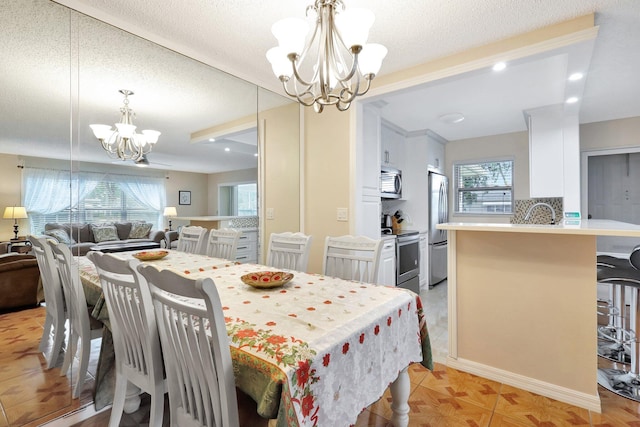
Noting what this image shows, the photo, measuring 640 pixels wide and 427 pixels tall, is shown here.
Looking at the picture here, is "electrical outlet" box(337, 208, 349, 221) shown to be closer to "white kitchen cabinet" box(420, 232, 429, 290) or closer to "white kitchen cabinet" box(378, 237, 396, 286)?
"white kitchen cabinet" box(378, 237, 396, 286)

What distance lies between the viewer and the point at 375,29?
6.78ft

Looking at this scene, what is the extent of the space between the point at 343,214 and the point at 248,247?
3.27ft

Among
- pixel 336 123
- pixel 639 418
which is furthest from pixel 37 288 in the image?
pixel 639 418

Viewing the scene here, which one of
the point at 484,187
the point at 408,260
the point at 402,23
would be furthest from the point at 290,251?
the point at 484,187

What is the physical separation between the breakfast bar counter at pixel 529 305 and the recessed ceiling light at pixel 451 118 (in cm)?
217

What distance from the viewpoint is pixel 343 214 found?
2.94m

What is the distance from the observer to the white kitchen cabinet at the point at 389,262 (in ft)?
10.6

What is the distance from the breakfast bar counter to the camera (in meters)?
1.76

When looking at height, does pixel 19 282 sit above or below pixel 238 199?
below

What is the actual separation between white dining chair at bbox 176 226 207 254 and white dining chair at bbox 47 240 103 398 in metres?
0.74

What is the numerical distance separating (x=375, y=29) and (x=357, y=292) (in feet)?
5.80

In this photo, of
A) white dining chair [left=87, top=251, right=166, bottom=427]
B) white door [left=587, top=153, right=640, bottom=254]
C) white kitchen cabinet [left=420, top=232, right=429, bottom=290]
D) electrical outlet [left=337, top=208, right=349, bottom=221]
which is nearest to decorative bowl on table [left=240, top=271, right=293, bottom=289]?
white dining chair [left=87, top=251, right=166, bottom=427]

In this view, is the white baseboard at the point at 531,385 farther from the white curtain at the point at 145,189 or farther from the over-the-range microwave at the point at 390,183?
the white curtain at the point at 145,189

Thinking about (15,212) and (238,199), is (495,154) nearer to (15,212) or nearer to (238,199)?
(238,199)
